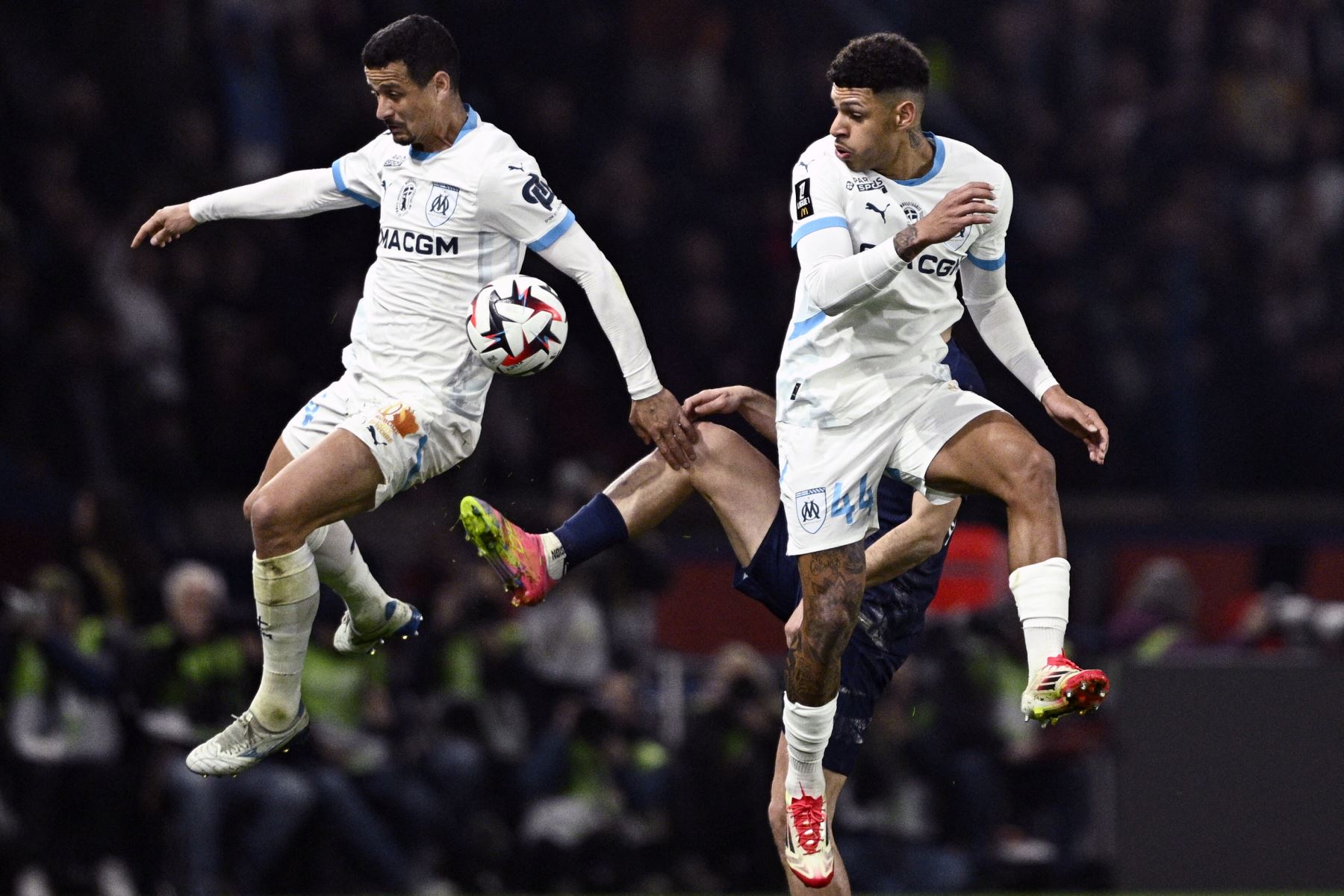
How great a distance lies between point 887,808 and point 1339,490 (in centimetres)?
488

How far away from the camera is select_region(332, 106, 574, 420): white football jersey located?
6617 mm

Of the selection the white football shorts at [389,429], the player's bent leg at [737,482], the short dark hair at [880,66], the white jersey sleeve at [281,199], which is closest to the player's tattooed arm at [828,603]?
the player's bent leg at [737,482]

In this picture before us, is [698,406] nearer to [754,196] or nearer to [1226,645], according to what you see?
[1226,645]

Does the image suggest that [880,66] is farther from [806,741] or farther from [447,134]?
Answer: [806,741]

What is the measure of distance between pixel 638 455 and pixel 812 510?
6.67m

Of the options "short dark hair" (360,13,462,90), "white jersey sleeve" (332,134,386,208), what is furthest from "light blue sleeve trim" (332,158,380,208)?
"short dark hair" (360,13,462,90)

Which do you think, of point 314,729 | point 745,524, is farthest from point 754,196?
point 745,524

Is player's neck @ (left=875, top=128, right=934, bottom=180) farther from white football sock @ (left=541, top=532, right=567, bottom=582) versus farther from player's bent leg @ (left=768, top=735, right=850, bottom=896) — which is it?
player's bent leg @ (left=768, top=735, right=850, bottom=896)

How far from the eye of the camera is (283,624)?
6766 mm

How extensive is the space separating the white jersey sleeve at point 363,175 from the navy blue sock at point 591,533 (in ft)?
4.20

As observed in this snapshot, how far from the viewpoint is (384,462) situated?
661 cm

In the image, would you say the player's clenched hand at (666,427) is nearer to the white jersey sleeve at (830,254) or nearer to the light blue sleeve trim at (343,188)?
the white jersey sleeve at (830,254)

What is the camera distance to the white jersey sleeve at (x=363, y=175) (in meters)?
6.78

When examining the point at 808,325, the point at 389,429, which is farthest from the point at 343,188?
the point at 808,325
